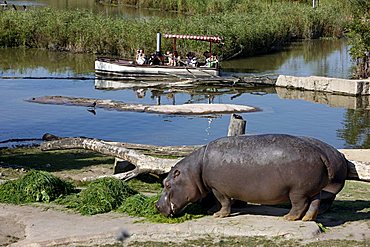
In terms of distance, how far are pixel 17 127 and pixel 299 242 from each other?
48.7ft

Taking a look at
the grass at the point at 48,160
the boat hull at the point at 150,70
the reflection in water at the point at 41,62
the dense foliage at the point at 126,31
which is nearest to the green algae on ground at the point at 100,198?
the grass at the point at 48,160

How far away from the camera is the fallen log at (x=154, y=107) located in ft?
82.5

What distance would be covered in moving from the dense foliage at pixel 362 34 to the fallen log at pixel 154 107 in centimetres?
828

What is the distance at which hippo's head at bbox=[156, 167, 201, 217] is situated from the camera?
9.46 metres

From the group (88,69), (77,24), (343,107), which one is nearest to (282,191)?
(343,107)

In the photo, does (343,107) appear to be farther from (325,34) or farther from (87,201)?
(325,34)

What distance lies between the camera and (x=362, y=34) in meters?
32.4

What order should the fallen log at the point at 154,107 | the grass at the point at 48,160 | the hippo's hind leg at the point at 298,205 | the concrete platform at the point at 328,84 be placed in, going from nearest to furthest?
the hippo's hind leg at the point at 298,205, the grass at the point at 48,160, the fallen log at the point at 154,107, the concrete platform at the point at 328,84

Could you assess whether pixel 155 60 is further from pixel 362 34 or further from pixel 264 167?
pixel 264 167

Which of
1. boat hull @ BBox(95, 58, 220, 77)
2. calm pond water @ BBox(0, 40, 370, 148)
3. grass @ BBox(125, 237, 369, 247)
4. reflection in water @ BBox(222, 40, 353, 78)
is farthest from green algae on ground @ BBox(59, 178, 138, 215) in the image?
reflection in water @ BBox(222, 40, 353, 78)

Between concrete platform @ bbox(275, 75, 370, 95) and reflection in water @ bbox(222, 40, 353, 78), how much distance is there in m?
3.62

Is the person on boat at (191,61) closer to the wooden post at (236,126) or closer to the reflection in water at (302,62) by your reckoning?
the reflection in water at (302,62)

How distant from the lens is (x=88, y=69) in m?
36.6

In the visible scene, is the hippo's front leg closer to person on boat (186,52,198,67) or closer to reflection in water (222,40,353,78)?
person on boat (186,52,198,67)
